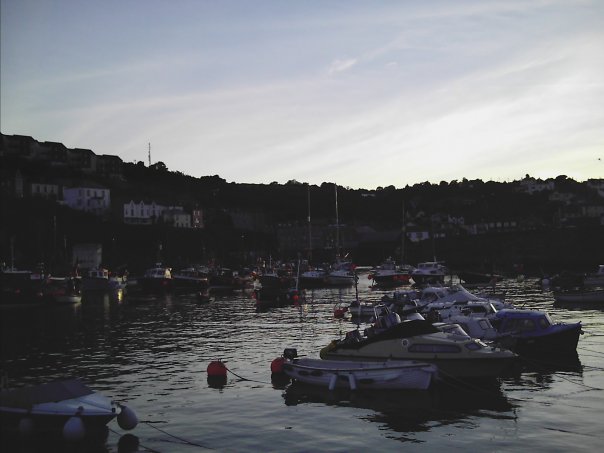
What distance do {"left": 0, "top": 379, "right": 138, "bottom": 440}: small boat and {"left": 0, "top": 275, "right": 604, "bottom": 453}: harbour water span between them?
2.17ft

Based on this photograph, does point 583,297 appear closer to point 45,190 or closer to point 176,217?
point 176,217

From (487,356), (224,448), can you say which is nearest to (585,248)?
(487,356)

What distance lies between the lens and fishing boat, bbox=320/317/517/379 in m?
27.6

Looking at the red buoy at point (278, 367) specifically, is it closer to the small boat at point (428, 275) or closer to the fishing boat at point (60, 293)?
the fishing boat at point (60, 293)

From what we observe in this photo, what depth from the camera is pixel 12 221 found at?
447 feet

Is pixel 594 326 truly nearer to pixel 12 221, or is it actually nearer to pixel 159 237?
pixel 12 221

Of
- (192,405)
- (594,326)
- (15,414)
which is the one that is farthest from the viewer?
(594,326)

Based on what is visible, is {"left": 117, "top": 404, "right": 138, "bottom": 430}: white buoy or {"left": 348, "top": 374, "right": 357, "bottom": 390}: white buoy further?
{"left": 348, "top": 374, "right": 357, "bottom": 390}: white buoy

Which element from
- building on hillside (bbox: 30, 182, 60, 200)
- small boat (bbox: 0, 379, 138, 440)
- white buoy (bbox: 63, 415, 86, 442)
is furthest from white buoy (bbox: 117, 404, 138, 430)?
building on hillside (bbox: 30, 182, 60, 200)

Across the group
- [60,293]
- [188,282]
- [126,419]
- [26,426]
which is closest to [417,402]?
[126,419]

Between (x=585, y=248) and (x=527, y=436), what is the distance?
160319 millimetres

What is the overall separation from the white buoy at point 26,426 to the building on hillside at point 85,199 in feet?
513

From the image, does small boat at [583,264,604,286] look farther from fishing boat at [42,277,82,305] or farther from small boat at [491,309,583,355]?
fishing boat at [42,277,82,305]

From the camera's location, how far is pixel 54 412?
2131cm
